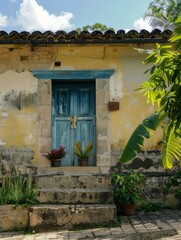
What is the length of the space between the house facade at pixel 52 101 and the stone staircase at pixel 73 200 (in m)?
0.29

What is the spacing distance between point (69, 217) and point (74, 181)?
1.18 meters

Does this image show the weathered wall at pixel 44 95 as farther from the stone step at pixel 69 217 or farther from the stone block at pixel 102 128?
the stone step at pixel 69 217

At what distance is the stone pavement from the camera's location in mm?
5234

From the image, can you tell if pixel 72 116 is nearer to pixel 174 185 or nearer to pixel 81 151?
pixel 81 151

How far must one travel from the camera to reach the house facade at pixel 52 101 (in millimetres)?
7270

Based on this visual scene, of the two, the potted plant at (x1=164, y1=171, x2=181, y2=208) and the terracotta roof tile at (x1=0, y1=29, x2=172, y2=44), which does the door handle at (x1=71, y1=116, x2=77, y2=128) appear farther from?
the potted plant at (x1=164, y1=171, x2=181, y2=208)

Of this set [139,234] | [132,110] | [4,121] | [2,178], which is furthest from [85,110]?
[139,234]

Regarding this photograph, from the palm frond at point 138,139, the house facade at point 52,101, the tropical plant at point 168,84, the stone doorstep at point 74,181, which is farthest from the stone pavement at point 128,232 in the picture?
the tropical plant at point 168,84

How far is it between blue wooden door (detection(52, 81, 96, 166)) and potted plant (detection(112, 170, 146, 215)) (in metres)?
1.04

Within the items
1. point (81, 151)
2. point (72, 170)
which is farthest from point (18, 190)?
point (81, 151)

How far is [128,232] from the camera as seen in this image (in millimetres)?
5379

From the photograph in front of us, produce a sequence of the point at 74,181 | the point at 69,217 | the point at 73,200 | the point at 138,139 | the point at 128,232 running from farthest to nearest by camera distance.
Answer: the point at 74,181 < the point at 73,200 < the point at 69,217 < the point at 128,232 < the point at 138,139

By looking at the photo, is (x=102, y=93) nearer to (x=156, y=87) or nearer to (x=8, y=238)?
(x=8, y=238)

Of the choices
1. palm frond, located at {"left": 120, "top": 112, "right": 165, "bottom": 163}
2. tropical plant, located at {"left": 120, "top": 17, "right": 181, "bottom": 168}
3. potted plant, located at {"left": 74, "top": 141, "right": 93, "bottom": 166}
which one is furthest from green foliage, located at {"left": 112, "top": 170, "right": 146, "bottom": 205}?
tropical plant, located at {"left": 120, "top": 17, "right": 181, "bottom": 168}
